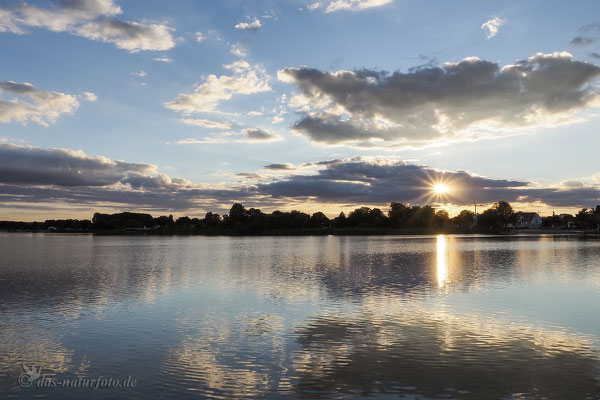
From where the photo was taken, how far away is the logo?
15.1 meters

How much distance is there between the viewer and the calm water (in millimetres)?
14656

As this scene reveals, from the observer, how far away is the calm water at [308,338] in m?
14.7

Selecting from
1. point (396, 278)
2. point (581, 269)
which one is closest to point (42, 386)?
point (396, 278)

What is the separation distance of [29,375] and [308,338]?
11.3m

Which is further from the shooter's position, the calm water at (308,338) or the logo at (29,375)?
the logo at (29,375)

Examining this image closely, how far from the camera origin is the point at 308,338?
20.8m

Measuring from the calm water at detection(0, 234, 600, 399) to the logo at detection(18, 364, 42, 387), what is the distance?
0.21m

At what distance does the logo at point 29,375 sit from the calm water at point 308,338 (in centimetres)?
21

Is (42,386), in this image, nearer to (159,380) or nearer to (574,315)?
(159,380)

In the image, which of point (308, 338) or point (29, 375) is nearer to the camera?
point (29, 375)

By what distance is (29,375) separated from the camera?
15914mm

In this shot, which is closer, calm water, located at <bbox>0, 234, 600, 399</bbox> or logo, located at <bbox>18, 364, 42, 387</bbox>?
calm water, located at <bbox>0, 234, 600, 399</bbox>

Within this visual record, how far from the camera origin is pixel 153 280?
4297 cm

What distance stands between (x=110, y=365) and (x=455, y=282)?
104ft
